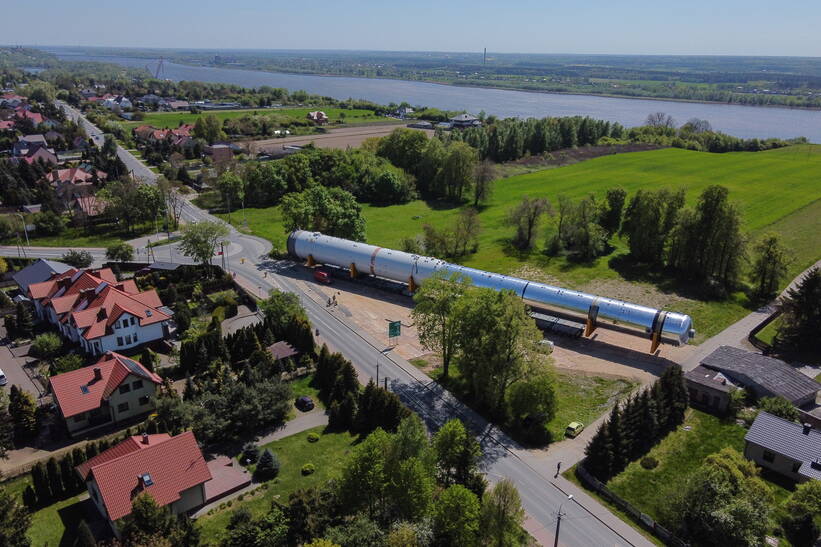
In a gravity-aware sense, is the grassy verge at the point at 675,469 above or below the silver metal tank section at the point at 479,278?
below

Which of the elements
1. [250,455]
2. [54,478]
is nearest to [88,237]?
[54,478]

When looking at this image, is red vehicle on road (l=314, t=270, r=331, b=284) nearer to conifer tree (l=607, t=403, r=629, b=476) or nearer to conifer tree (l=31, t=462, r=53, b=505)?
conifer tree (l=31, t=462, r=53, b=505)

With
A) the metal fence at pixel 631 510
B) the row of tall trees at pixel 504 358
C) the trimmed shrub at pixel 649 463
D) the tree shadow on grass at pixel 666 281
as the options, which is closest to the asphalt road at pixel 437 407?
the metal fence at pixel 631 510

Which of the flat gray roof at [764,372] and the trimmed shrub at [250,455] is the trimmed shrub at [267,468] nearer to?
the trimmed shrub at [250,455]

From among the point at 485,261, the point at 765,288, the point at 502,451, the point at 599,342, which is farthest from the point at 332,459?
the point at 765,288

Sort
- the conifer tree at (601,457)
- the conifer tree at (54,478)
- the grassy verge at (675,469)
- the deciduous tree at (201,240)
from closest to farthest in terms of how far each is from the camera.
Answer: the conifer tree at (54,478) < the grassy verge at (675,469) < the conifer tree at (601,457) < the deciduous tree at (201,240)

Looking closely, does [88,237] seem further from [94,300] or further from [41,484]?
[41,484]

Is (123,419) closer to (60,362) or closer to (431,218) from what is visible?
(60,362)
